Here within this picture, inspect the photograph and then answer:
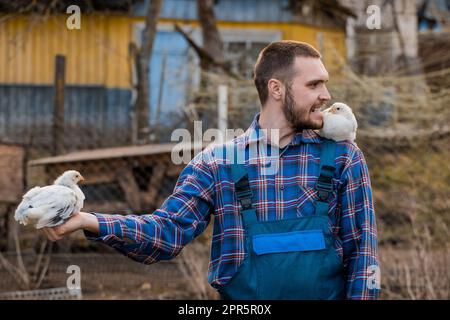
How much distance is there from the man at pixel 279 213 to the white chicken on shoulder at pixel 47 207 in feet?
0.16

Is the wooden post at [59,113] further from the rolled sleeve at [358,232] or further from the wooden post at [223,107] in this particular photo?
the rolled sleeve at [358,232]

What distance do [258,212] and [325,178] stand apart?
30cm

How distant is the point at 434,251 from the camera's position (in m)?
7.69

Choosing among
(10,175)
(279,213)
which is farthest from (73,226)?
(10,175)

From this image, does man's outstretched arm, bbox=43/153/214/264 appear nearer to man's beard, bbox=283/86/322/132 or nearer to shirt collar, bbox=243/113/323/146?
shirt collar, bbox=243/113/323/146

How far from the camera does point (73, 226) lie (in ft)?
10.9

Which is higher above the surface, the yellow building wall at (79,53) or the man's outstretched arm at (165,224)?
the yellow building wall at (79,53)

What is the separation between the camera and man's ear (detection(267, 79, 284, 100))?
376 centimetres

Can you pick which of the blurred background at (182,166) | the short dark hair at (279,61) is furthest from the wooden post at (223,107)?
the short dark hair at (279,61)

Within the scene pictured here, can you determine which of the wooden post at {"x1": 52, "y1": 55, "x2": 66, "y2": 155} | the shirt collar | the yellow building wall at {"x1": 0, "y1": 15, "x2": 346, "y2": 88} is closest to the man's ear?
the shirt collar

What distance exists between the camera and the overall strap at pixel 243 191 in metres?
3.55

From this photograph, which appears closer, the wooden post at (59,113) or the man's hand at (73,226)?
the man's hand at (73,226)
